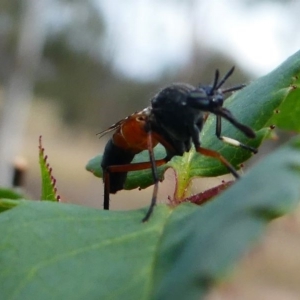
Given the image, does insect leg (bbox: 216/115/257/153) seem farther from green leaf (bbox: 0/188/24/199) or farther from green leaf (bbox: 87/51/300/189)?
green leaf (bbox: 0/188/24/199)

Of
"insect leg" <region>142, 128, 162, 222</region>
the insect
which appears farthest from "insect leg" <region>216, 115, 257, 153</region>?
"insect leg" <region>142, 128, 162, 222</region>

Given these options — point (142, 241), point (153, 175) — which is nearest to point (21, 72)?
point (153, 175)

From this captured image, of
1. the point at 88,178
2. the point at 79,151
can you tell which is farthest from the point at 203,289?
the point at 79,151

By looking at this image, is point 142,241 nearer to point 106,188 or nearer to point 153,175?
point 153,175

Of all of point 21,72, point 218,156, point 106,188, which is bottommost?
point 21,72

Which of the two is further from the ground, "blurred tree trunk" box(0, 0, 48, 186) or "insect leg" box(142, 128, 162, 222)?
"insect leg" box(142, 128, 162, 222)

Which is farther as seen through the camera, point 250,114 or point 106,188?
point 106,188
